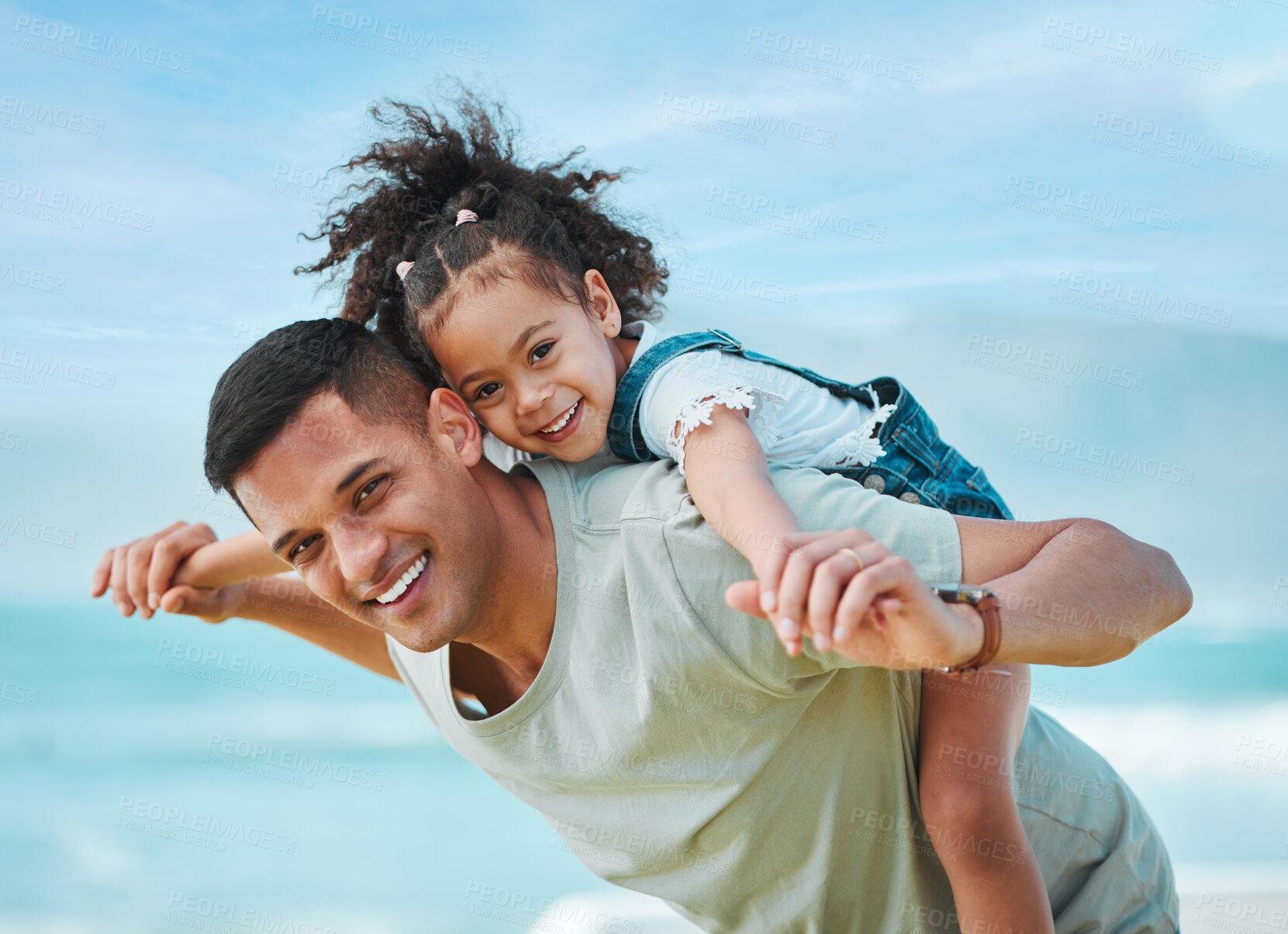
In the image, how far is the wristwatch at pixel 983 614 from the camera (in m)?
1.16

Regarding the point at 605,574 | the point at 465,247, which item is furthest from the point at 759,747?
the point at 465,247

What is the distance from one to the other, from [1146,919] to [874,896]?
50 centimetres

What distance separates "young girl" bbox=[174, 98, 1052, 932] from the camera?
1579mm

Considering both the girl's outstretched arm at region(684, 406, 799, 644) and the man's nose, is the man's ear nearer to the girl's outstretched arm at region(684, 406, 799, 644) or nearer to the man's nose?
the man's nose

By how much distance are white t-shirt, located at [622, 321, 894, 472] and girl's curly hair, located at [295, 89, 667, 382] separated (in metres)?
0.25

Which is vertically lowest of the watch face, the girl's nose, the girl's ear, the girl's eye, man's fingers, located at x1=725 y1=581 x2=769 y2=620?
the girl's eye

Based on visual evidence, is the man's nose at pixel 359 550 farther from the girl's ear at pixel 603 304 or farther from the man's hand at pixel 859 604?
the man's hand at pixel 859 604

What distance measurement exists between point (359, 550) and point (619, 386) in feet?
1.66

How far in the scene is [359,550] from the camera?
1.57m

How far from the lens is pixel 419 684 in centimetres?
204

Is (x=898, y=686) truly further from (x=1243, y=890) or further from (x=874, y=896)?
(x=1243, y=890)

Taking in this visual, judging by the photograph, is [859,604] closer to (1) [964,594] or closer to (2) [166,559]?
(1) [964,594]


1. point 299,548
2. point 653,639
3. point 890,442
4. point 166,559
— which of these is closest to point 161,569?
point 166,559

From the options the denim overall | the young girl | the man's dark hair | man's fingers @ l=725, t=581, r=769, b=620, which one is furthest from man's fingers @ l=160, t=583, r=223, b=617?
man's fingers @ l=725, t=581, r=769, b=620
